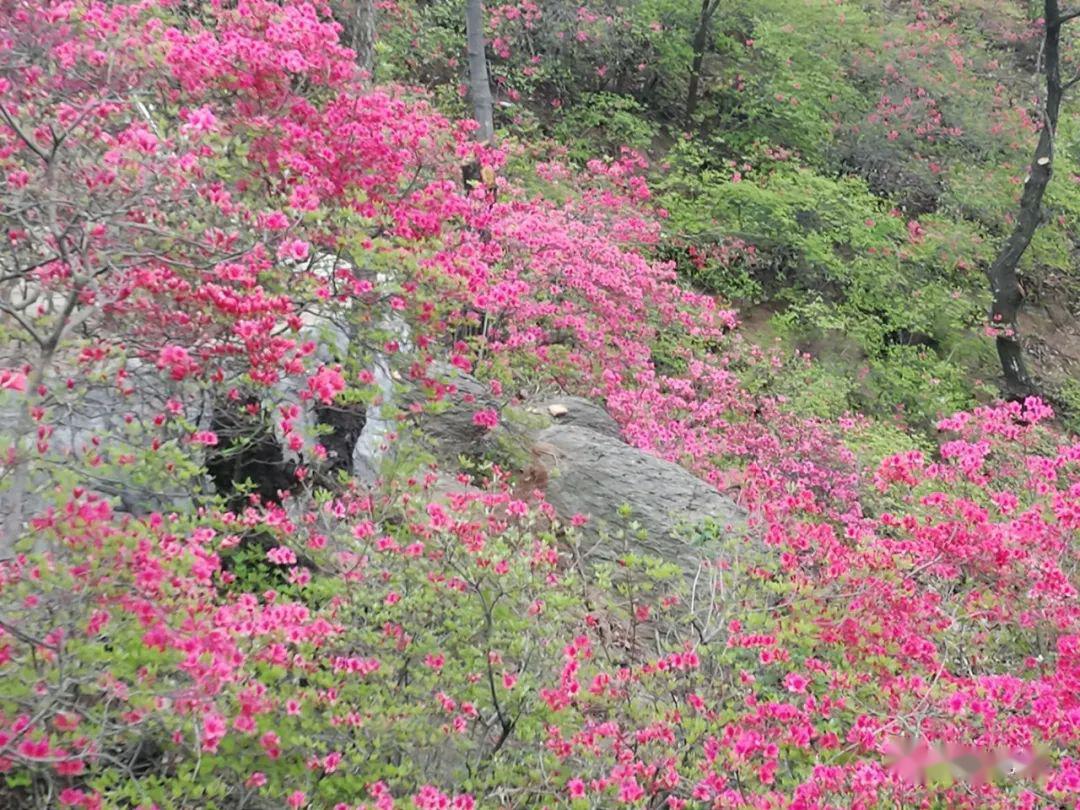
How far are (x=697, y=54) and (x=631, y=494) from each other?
37.6ft

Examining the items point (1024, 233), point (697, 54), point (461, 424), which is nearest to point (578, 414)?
point (461, 424)

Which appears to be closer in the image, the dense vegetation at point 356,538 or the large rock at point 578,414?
the dense vegetation at point 356,538

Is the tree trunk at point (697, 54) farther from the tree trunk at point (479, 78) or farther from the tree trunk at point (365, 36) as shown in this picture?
the tree trunk at point (365, 36)

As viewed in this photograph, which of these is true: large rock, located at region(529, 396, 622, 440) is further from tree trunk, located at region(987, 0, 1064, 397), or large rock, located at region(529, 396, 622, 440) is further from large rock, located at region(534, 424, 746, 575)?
tree trunk, located at region(987, 0, 1064, 397)

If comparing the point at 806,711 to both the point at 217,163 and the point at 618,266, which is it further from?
the point at 618,266

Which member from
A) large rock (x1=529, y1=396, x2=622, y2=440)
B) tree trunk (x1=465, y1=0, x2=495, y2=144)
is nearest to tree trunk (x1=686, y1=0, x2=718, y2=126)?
tree trunk (x1=465, y1=0, x2=495, y2=144)

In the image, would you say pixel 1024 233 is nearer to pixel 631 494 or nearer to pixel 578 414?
pixel 578 414

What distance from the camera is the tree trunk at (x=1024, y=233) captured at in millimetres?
11852

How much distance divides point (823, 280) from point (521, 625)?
11.4 meters

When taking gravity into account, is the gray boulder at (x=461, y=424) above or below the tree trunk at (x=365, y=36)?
below

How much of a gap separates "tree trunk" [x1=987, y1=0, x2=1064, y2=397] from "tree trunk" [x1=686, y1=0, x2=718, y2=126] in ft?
16.8

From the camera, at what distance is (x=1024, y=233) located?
12.3 m

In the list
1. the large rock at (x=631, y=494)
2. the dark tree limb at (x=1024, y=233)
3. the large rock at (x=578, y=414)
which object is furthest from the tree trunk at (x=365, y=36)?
the dark tree limb at (x=1024, y=233)

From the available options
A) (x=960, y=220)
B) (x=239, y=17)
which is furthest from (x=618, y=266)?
(x=960, y=220)
